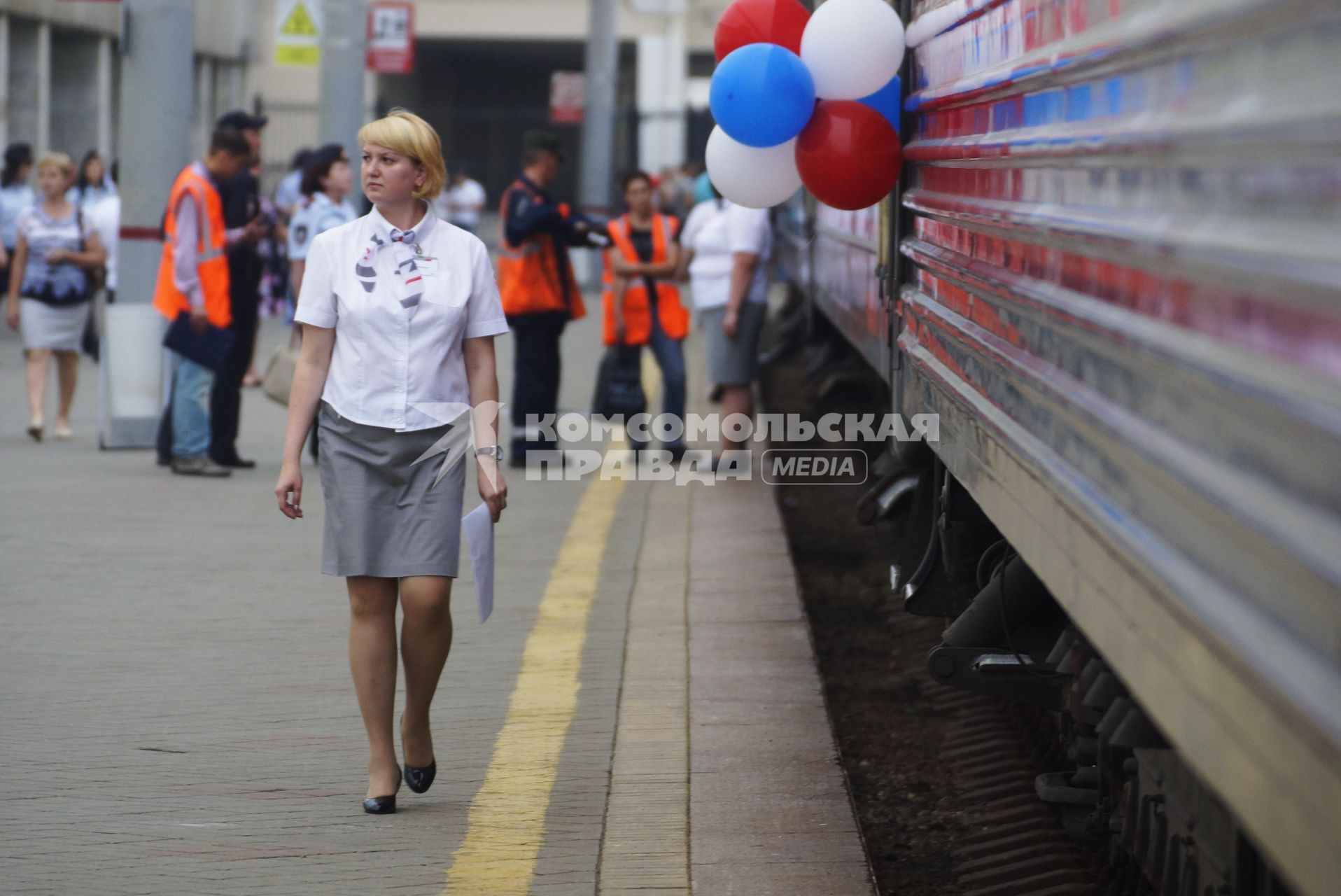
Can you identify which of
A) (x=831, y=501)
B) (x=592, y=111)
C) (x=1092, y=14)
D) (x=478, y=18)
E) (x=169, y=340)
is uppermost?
(x=478, y=18)

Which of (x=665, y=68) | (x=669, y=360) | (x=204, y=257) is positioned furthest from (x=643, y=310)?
(x=665, y=68)

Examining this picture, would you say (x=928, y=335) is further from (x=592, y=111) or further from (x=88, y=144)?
(x=592, y=111)

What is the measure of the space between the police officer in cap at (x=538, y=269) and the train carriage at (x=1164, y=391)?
227 inches

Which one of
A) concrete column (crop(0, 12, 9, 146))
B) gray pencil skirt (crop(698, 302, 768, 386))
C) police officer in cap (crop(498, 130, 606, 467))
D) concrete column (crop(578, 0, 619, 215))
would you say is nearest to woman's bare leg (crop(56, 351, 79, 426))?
police officer in cap (crop(498, 130, 606, 467))

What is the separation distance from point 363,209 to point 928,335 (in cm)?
882

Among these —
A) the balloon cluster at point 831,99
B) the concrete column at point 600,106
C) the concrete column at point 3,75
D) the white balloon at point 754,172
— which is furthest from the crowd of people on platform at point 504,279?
the concrete column at point 600,106

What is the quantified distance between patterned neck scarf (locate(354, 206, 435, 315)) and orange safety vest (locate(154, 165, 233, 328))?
5.40 meters

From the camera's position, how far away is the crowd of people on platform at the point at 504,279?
10016mm

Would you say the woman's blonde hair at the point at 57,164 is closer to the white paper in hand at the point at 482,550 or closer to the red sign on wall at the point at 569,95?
the white paper in hand at the point at 482,550

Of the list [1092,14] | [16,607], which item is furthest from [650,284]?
[1092,14]

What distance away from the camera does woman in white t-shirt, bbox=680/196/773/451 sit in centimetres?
1027

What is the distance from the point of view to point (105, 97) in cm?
2494

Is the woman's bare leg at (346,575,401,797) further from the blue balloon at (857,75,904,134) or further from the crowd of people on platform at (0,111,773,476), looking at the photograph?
the crowd of people on platform at (0,111,773,476)

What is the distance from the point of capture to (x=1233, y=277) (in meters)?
2.04
